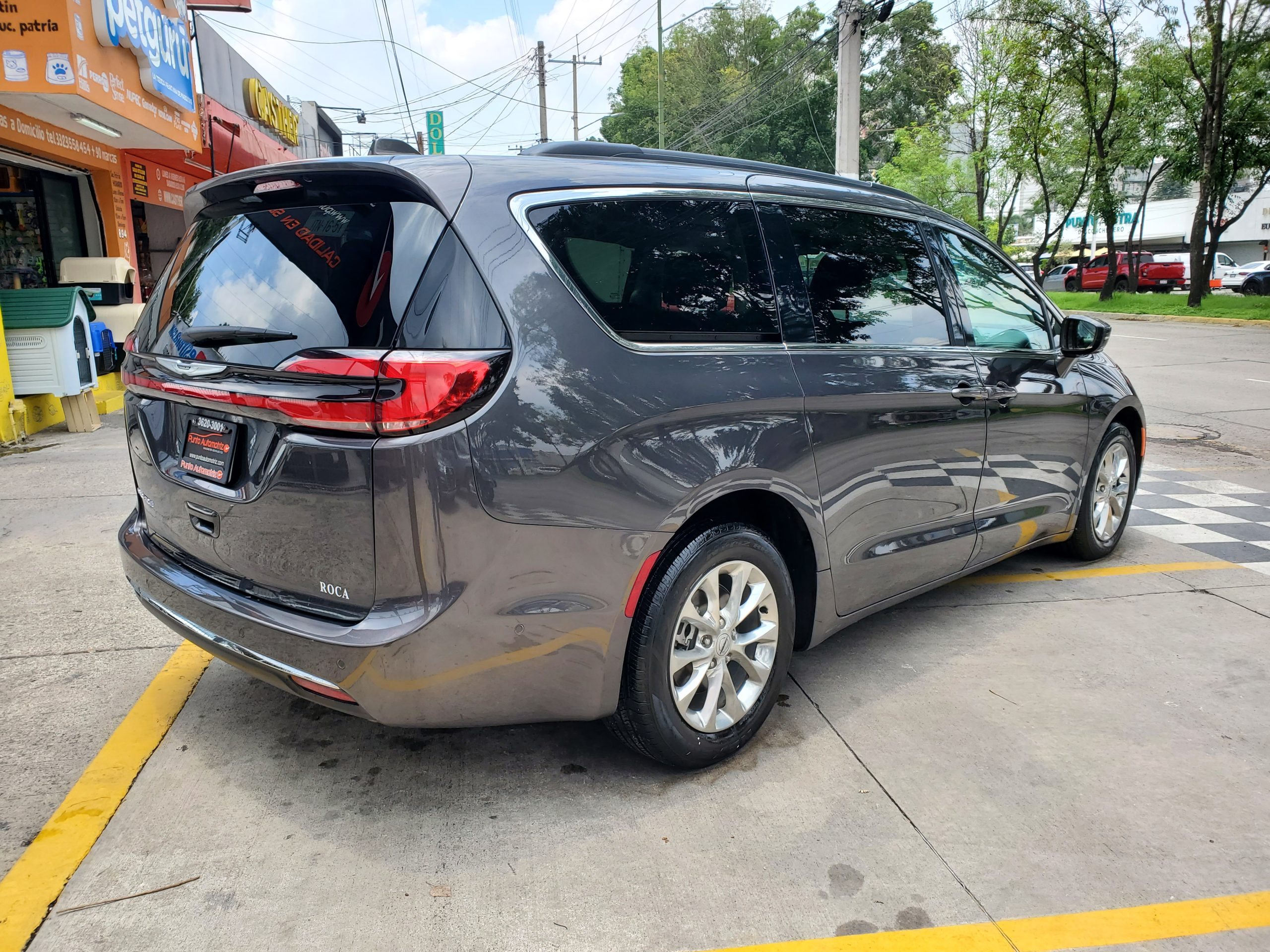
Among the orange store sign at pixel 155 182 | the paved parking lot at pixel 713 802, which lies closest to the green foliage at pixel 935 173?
the orange store sign at pixel 155 182

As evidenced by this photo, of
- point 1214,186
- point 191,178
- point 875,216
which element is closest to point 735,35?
point 1214,186

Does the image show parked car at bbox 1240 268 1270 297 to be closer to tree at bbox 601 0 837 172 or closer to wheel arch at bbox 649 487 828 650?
tree at bbox 601 0 837 172

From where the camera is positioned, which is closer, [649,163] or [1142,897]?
[1142,897]

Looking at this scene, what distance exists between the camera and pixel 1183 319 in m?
23.6

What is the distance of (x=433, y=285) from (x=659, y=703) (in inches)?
52.2

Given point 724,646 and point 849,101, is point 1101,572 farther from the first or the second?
point 849,101

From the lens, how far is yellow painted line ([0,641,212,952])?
231 cm

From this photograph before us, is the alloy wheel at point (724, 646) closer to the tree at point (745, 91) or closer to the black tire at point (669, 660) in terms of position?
the black tire at point (669, 660)

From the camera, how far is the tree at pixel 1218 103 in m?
23.0

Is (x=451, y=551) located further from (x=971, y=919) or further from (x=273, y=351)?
(x=971, y=919)

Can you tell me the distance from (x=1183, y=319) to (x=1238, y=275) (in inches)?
575

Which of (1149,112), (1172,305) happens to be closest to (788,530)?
(1172,305)

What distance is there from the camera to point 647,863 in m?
2.51

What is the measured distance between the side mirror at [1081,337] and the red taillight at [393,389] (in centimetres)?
316
